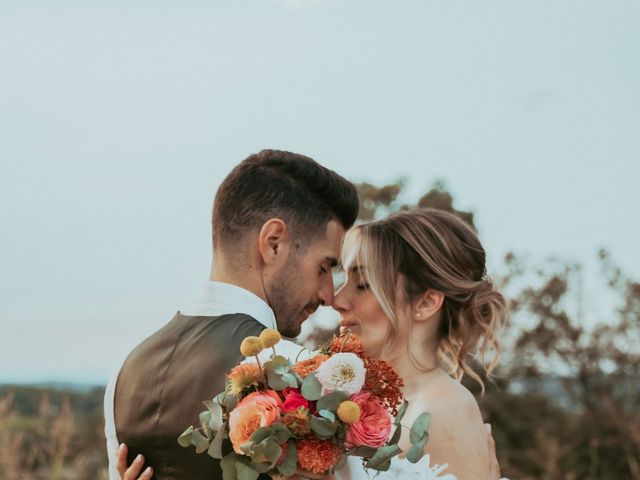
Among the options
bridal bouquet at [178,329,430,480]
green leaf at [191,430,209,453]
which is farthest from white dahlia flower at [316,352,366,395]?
green leaf at [191,430,209,453]

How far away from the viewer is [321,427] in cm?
264

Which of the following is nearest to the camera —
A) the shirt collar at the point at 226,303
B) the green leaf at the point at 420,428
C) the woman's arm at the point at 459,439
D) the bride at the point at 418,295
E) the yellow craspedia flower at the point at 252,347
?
the yellow craspedia flower at the point at 252,347

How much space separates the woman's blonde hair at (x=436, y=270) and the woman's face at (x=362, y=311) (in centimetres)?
5

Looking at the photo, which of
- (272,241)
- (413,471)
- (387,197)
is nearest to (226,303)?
(272,241)

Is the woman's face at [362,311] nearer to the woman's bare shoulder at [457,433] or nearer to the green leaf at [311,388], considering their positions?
the woman's bare shoulder at [457,433]

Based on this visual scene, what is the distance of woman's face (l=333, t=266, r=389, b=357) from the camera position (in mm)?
4695

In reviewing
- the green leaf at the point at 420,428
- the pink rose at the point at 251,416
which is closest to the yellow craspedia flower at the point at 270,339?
the pink rose at the point at 251,416

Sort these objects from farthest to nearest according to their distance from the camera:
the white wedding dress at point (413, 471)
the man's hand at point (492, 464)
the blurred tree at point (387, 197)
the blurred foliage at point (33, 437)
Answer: the blurred tree at point (387, 197)
the blurred foliage at point (33, 437)
the man's hand at point (492, 464)
the white wedding dress at point (413, 471)

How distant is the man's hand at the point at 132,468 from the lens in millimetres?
3162

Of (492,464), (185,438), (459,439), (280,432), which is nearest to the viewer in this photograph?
(280,432)

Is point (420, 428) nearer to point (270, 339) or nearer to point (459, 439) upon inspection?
point (270, 339)

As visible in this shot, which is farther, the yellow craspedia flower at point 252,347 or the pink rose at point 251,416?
the yellow craspedia flower at point 252,347

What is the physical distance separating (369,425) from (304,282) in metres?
1.13

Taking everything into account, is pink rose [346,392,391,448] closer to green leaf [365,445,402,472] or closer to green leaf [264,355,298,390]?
green leaf [365,445,402,472]
